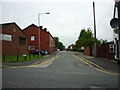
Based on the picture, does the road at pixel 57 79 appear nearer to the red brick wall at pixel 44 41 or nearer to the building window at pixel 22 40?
the building window at pixel 22 40

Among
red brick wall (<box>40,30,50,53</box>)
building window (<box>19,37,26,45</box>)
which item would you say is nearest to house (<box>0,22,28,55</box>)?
building window (<box>19,37,26,45</box>)

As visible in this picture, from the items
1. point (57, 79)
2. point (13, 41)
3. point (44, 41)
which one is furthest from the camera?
point (44, 41)

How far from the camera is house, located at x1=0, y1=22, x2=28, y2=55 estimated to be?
3052 centimetres

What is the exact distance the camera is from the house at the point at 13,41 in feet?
100

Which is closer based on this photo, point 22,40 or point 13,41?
point 13,41

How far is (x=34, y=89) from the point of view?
584 cm

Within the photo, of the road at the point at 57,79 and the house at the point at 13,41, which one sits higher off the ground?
the house at the point at 13,41

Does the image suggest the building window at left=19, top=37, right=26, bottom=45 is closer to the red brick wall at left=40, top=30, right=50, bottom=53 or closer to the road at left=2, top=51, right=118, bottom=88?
the red brick wall at left=40, top=30, right=50, bottom=53

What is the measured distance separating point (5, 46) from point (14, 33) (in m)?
4.51

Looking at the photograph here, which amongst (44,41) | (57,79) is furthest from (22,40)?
(57,79)

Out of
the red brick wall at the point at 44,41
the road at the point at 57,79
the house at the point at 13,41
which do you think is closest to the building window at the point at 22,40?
the house at the point at 13,41

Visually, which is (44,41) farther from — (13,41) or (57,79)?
(57,79)

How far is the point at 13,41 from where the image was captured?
3319cm

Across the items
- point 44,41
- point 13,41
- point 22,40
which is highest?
point 44,41
